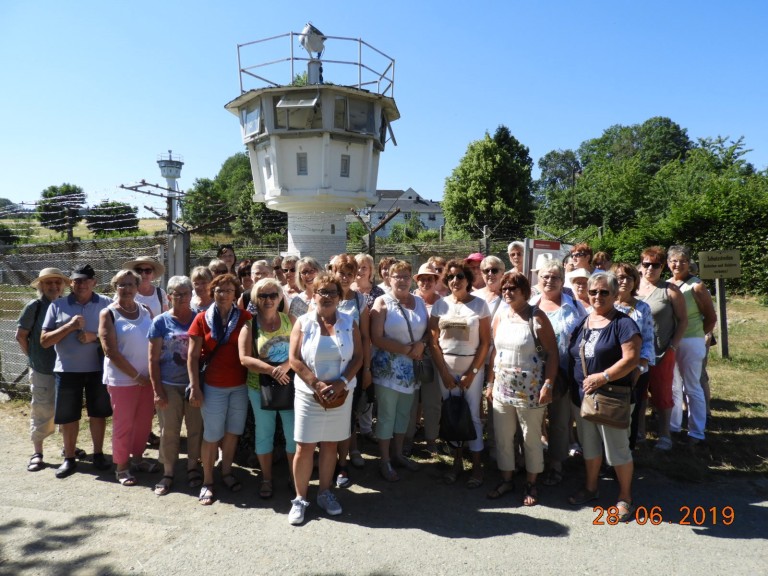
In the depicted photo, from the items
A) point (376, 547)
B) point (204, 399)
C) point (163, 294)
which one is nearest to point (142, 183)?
point (163, 294)

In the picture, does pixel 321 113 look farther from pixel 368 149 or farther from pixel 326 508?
pixel 326 508

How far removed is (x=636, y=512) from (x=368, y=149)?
12.2 meters

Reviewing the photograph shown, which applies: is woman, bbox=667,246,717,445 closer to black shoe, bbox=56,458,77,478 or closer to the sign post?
the sign post

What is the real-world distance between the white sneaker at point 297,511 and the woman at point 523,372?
162 centimetres

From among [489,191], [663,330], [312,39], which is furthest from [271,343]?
[489,191]

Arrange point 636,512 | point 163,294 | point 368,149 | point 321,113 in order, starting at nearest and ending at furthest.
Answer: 1. point 636,512
2. point 163,294
3. point 321,113
4. point 368,149

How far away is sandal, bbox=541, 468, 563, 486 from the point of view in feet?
14.3

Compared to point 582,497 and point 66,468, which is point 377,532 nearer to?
point 582,497

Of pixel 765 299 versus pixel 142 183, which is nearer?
pixel 142 183

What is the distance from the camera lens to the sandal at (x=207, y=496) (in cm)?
400

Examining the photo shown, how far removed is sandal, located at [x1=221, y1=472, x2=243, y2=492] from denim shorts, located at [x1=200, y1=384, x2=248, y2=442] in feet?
1.54

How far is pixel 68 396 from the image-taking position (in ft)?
15.1

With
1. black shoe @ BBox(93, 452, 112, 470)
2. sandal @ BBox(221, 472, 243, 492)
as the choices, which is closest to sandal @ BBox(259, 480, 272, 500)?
sandal @ BBox(221, 472, 243, 492)
